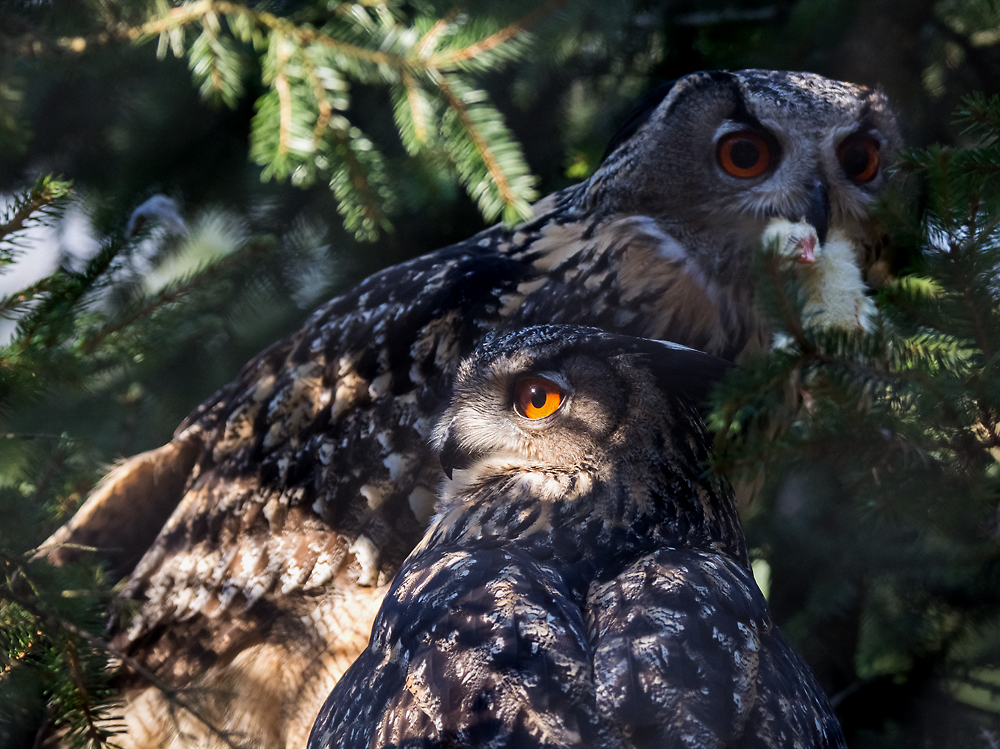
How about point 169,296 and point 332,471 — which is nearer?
point 169,296

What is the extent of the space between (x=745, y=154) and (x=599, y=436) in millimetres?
586

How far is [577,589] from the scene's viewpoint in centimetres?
119

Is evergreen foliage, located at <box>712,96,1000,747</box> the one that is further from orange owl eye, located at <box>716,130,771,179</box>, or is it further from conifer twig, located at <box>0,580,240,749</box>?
conifer twig, located at <box>0,580,240,749</box>

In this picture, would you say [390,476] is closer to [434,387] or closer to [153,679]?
[434,387]

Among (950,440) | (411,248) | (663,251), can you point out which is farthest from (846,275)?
(411,248)

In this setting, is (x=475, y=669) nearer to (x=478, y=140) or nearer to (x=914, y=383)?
(x=914, y=383)

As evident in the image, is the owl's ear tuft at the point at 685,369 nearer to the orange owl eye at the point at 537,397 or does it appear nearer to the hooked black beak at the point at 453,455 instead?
the orange owl eye at the point at 537,397

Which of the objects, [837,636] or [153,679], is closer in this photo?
[153,679]

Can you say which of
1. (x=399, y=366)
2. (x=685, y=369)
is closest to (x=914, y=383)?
(x=685, y=369)

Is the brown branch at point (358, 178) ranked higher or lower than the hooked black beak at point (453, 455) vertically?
higher

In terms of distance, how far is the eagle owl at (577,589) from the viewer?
1.01 meters

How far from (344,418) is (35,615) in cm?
65

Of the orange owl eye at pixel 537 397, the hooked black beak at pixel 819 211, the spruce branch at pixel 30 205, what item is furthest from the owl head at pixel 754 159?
the spruce branch at pixel 30 205

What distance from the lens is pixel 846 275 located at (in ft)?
4.45
